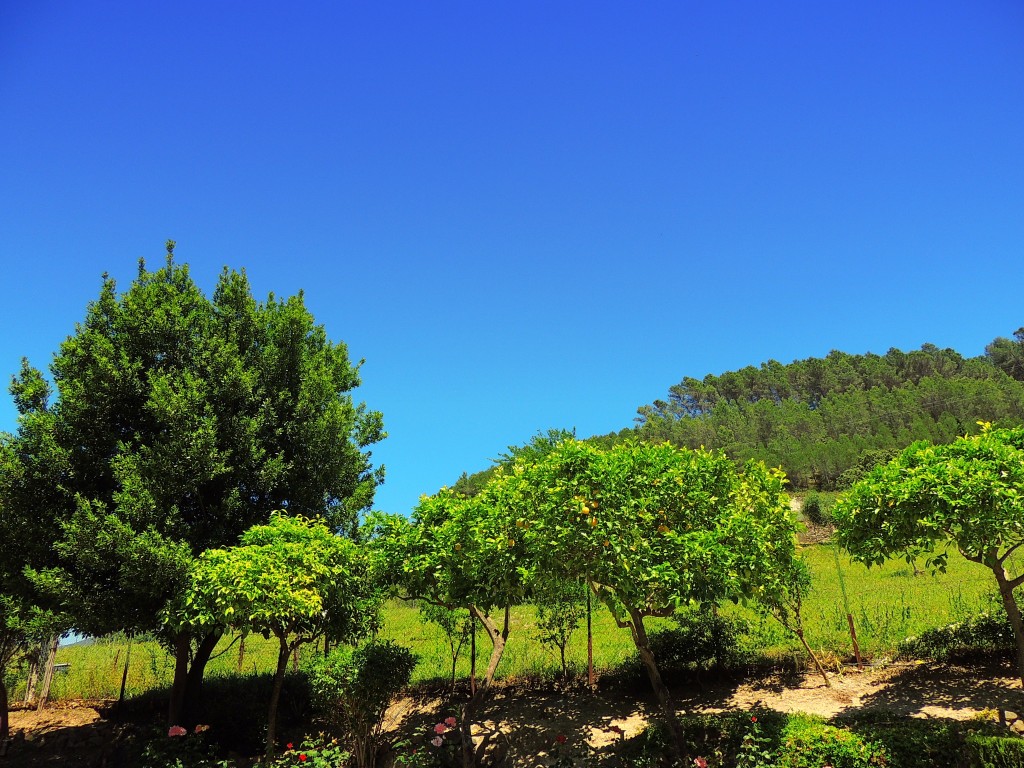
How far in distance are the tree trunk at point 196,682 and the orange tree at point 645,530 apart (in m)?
9.06

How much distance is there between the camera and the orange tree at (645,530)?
7438mm

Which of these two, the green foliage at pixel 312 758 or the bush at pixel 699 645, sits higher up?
the bush at pixel 699 645

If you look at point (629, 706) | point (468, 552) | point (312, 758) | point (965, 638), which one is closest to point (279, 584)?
point (468, 552)

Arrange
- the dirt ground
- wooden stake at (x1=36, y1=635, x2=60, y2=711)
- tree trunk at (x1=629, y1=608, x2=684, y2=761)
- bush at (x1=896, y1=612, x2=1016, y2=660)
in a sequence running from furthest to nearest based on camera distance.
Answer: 1. wooden stake at (x1=36, y1=635, x2=60, y2=711)
2. bush at (x1=896, y1=612, x2=1016, y2=660)
3. the dirt ground
4. tree trunk at (x1=629, y1=608, x2=684, y2=761)

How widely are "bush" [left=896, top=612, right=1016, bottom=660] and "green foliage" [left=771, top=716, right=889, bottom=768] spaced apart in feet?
16.1

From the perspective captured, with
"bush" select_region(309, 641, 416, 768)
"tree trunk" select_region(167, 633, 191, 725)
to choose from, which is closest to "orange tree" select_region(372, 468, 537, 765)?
"bush" select_region(309, 641, 416, 768)

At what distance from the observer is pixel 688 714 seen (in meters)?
10.1

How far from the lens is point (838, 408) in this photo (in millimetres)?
68812

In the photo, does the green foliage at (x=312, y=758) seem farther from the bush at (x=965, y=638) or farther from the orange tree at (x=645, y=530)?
the bush at (x=965, y=638)

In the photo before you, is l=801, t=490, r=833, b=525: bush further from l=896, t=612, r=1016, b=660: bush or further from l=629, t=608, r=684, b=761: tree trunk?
l=629, t=608, r=684, b=761: tree trunk

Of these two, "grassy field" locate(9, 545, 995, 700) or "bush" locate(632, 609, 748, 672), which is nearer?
"bush" locate(632, 609, 748, 672)

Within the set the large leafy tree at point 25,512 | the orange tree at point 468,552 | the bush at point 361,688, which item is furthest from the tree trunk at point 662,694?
the large leafy tree at point 25,512

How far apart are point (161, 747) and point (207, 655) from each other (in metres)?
3.31

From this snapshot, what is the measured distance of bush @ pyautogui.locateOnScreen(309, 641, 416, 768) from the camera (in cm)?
1056
